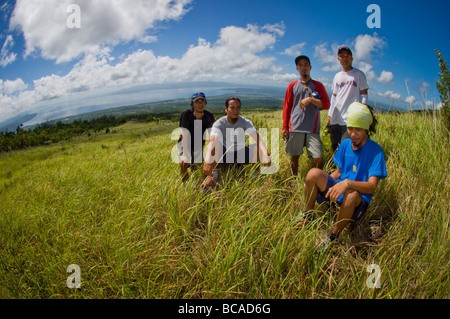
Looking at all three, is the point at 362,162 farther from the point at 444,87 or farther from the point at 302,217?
the point at 444,87

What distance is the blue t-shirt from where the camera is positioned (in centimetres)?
197

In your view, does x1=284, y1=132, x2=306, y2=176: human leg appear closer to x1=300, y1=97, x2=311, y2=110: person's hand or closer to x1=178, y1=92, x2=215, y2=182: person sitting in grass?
x1=300, y1=97, x2=311, y2=110: person's hand

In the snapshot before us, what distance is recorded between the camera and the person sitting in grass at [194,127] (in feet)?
12.0

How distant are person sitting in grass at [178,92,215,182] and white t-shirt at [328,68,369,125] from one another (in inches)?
81.8

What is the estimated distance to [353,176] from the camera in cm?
215

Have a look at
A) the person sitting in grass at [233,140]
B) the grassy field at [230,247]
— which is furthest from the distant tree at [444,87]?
the person sitting in grass at [233,140]

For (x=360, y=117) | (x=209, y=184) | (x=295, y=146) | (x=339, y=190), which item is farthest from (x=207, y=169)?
(x=360, y=117)

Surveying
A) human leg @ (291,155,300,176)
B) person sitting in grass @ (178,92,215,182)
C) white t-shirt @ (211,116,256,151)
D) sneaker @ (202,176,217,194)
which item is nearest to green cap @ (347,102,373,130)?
human leg @ (291,155,300,176)

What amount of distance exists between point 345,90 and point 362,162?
1.46 meters

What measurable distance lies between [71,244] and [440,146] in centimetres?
473

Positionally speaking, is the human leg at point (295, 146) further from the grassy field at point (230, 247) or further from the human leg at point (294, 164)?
the grassy field at point (230, 247)

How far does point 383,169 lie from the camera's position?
1.95m
